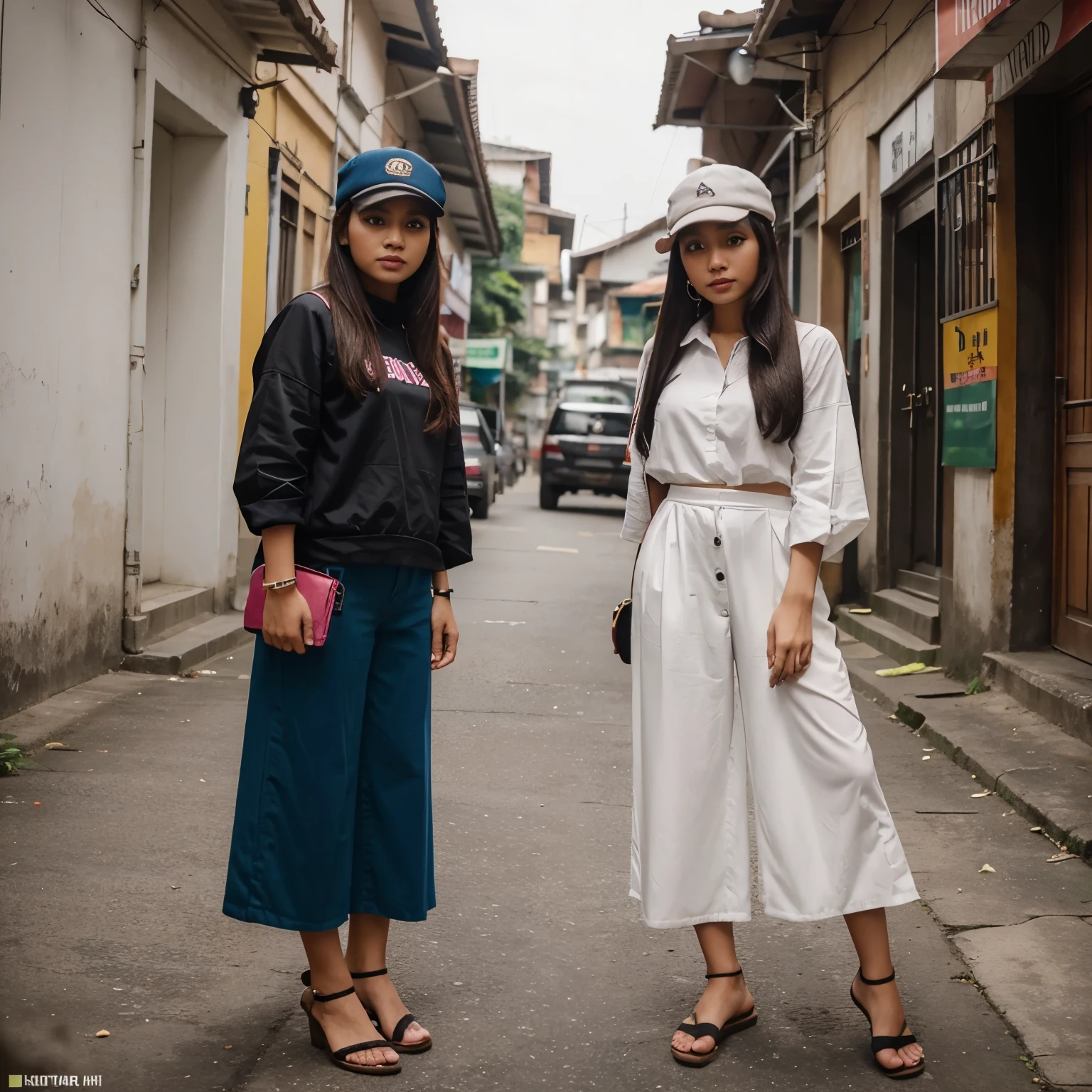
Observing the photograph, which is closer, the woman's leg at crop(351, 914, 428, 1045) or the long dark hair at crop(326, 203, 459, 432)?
the long dark hair at crop(326, 203, 459, 432)

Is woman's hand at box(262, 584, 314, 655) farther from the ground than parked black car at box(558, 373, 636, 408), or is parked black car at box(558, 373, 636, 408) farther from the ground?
parked black car at box(558, 373, 636, 408)

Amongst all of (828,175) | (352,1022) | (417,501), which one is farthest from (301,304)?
(828,175)

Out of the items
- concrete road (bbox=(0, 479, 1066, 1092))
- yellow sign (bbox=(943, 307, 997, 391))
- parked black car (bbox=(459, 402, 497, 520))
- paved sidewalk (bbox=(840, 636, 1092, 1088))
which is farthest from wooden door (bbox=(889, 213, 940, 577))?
parked black car (bbox=(459, 402, 497, 520))

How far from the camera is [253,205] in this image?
11070 mm

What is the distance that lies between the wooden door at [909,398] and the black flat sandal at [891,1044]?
23.2 ft

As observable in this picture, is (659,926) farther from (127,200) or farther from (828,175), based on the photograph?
(828,175)

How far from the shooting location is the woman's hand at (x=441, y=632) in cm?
318

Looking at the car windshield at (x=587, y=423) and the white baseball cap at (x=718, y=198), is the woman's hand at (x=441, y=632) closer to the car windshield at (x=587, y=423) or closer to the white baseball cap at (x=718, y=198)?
the white baseball cap at (x=718, y=198)

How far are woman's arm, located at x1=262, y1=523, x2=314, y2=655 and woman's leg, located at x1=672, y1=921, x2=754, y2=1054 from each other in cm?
111

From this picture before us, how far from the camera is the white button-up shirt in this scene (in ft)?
9.78

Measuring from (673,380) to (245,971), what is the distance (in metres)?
1.79

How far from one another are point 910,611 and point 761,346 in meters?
5.92

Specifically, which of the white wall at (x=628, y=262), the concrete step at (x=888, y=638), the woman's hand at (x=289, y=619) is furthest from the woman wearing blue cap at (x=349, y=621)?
the white wall at (x=628, y=262)

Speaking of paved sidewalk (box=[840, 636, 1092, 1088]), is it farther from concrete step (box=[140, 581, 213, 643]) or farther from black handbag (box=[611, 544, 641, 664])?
concrete step (box=[140, 581, 213, 643])
